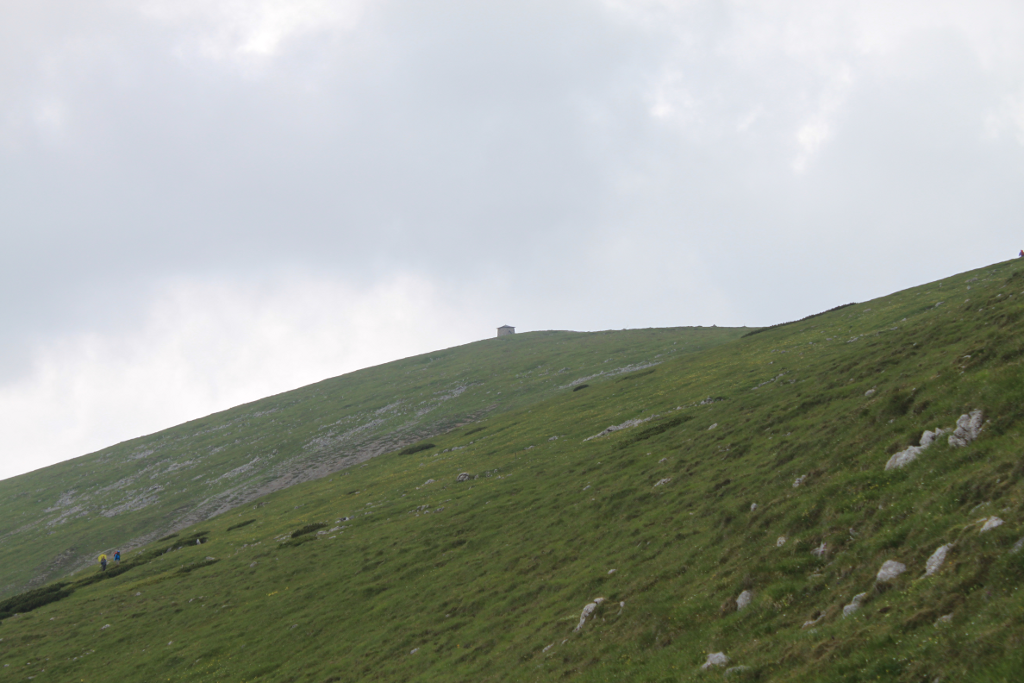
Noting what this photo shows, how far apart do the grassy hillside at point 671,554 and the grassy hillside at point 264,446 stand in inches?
924

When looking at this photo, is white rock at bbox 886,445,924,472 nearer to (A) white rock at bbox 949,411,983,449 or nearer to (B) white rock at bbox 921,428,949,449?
(B) white rock at bbox 921,428,949,449

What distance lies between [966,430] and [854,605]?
8.12m

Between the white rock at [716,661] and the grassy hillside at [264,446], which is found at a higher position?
the grassy hillside at [264,446]

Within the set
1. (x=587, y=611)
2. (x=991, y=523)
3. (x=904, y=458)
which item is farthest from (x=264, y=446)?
(x=991, y=523)

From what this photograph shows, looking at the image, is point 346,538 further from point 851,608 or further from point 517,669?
point 851,608

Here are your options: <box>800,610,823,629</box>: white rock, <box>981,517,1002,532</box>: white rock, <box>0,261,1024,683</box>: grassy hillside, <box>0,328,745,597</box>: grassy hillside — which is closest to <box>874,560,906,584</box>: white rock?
<box>0,261,1024,683</box>: grassy hillside

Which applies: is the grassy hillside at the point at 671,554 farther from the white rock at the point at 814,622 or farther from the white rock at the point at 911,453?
the white rock at the point at 911,453

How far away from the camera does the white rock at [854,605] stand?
13352mm

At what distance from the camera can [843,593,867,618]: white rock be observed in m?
13.4

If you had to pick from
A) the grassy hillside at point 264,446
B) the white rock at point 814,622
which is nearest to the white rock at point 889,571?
the white rock at point 814,622

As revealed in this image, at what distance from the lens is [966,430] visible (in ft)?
58.2

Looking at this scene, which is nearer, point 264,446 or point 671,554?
point 671,554

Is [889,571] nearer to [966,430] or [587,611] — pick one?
[966,430]

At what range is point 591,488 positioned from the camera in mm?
38188
